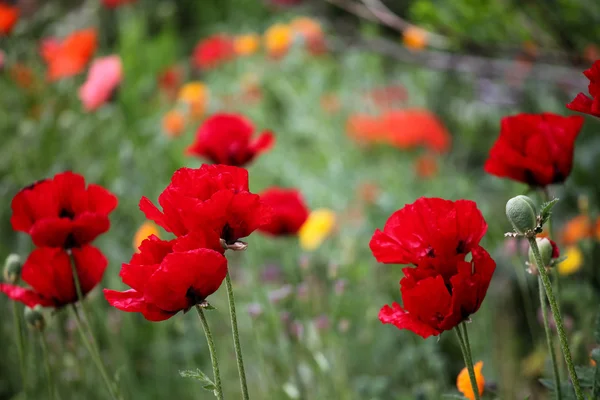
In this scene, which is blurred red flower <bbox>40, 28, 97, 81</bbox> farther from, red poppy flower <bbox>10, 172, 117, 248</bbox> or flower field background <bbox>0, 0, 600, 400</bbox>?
red poppy flower <bbox>10, 172, 117, 248</bbox>

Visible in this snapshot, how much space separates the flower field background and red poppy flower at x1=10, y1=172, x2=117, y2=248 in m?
0.31

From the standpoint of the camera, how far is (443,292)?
1.97 ft

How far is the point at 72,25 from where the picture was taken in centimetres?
403

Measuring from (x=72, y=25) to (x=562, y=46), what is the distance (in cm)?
328

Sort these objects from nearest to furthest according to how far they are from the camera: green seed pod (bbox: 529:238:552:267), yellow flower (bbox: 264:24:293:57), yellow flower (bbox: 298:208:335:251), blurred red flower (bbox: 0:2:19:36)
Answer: green seed pod (bbox: 529:238:552:267) → yellow flower (bbox: 298:208:335:251) → blurred red flower (bbox: 0:2:19:36) → yellow flower (bbox: 264:24:293:57)

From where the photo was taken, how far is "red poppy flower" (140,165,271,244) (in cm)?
62

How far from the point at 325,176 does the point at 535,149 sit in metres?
1.80

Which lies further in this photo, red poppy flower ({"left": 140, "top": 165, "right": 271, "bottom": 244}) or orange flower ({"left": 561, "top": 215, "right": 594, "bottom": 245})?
orange flower ({"left": 561, "top": 215, "right": 594, "bottom": 245})

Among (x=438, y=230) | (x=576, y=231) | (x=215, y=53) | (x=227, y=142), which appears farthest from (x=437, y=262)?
(x=215, y=53)

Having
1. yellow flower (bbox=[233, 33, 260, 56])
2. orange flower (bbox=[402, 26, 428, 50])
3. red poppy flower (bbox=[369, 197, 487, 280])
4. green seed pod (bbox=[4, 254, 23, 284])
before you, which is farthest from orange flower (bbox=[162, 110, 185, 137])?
red poppy flower (bbox=[369, 197, 487, 280])

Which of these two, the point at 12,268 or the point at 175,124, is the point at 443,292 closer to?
the point at 12,268

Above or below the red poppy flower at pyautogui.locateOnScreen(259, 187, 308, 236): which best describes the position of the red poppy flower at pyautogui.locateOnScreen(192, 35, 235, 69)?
below

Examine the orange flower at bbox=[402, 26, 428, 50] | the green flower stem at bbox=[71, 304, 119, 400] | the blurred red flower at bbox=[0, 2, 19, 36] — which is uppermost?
the orange flower at bbox=[402, 26, 428, 50]

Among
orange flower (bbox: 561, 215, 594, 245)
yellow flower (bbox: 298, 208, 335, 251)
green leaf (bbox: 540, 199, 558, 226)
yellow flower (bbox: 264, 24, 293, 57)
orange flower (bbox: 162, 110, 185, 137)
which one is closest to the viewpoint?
green leaf (bbox: 540, 199, 558, 226)
